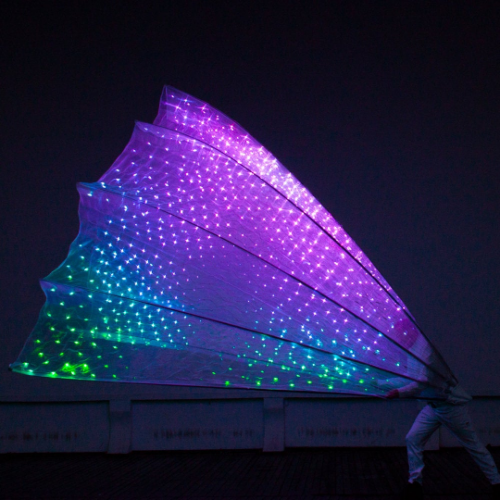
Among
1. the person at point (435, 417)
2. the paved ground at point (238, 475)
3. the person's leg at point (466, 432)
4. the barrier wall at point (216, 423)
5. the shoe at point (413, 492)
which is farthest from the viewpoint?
the barrier wall at point (216, 423)

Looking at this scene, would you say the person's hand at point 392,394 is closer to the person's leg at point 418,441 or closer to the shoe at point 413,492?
the person's leg at point 418,441

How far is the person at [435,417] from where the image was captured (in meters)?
4.47

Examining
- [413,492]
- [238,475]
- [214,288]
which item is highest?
[214,288]

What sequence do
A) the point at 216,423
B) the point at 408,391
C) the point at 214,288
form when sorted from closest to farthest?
the point at 214,288 → the point at 408,391 → the point at 216,423

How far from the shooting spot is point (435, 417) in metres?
5.06

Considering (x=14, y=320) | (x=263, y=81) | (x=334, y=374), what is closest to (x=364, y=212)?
(x=263, y=81)

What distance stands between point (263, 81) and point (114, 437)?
6528 mm

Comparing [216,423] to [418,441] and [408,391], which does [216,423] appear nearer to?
[418,441]

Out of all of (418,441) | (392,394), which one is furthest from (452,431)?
(392,394)

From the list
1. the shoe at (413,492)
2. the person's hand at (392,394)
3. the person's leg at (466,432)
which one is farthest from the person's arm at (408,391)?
the shoe at (413,492)

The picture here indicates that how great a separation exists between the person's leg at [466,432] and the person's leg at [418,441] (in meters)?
0.16

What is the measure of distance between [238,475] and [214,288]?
3627 mm

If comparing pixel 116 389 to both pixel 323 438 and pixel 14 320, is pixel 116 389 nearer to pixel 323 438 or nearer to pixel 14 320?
pixel 14 320

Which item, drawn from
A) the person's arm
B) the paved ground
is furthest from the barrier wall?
the person's arm
